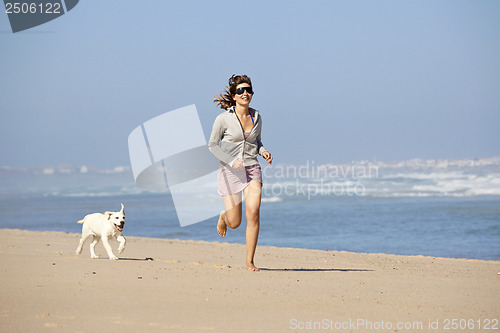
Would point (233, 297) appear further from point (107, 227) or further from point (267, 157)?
point (107, 227)

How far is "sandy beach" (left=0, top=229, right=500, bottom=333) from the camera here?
447 cm

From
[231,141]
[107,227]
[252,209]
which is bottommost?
[107,227]

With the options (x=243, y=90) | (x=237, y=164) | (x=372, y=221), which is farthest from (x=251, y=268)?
(x=372, y=221)

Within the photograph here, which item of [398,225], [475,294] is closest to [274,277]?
[475,294]

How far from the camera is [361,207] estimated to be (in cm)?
2742

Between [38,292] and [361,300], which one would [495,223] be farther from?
[38,292]

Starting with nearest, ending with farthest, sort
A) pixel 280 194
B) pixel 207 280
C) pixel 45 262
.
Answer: pixel 207 280 < pixel 45 262 < pixel 280 194

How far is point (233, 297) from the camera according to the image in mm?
5363

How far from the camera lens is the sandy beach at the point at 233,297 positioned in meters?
4.47

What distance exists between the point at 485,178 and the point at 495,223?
22413 mm

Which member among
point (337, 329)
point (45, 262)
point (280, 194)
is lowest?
point (337, 329)

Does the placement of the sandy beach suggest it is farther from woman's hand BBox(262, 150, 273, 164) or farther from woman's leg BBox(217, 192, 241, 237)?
woman's hand BBox(262, 150, 273, 164)

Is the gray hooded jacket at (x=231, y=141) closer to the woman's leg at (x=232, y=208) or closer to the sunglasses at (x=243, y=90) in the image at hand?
the sunglasses at (x=243, y=90)

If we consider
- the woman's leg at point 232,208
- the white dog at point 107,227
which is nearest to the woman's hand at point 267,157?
the woman's leg at point 232,208
